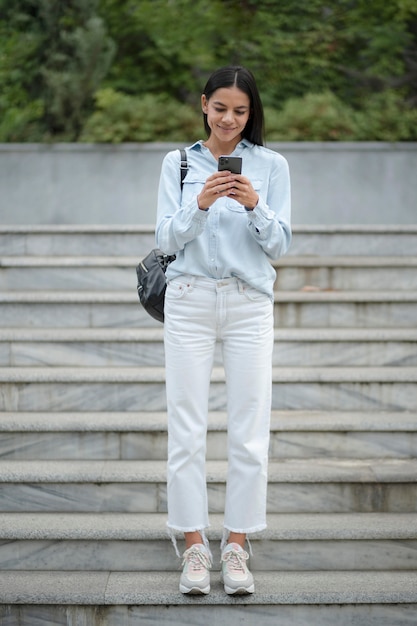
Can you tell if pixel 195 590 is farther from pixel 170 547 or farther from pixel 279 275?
pixel 279 275

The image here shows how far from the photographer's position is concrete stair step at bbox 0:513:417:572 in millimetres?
2869

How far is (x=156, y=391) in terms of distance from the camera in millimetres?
3629

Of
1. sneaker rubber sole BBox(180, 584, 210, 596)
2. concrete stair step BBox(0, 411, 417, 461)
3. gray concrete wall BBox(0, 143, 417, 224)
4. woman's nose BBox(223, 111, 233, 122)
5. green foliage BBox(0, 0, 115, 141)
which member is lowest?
sneaker rubber sole BBox(180, 584, 210, 596)

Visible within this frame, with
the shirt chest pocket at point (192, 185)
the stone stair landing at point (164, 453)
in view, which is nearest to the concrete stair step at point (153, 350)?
the stone stair landing at point (164, 453)

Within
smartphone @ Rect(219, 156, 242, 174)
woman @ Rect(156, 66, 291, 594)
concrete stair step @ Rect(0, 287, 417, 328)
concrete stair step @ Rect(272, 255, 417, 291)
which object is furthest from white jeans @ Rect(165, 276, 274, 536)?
concrete stair step @ Rect(272, 255, 417, 291)

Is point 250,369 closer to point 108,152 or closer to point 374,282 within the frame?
point 374,282

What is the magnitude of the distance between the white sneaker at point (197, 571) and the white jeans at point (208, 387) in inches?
3.5

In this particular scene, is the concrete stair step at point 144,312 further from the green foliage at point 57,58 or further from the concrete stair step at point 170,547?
the green foliage at point 57,58

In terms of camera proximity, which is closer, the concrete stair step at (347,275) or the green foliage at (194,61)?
the concrete stair step at (347,275)

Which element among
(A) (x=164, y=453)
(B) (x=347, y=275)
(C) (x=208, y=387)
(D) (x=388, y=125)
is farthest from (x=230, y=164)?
(D) (x=388, y=125)

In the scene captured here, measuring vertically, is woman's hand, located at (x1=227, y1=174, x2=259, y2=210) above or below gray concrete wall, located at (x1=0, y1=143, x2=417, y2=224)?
below

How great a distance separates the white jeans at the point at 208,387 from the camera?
2.38 m

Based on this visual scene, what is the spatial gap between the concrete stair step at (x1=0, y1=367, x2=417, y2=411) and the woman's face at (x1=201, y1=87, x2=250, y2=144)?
1609mm

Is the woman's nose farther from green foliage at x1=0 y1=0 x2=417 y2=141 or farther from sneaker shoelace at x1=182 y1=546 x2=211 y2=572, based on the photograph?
green foliage at x1=0 y1=0 x2=417 y2=141
